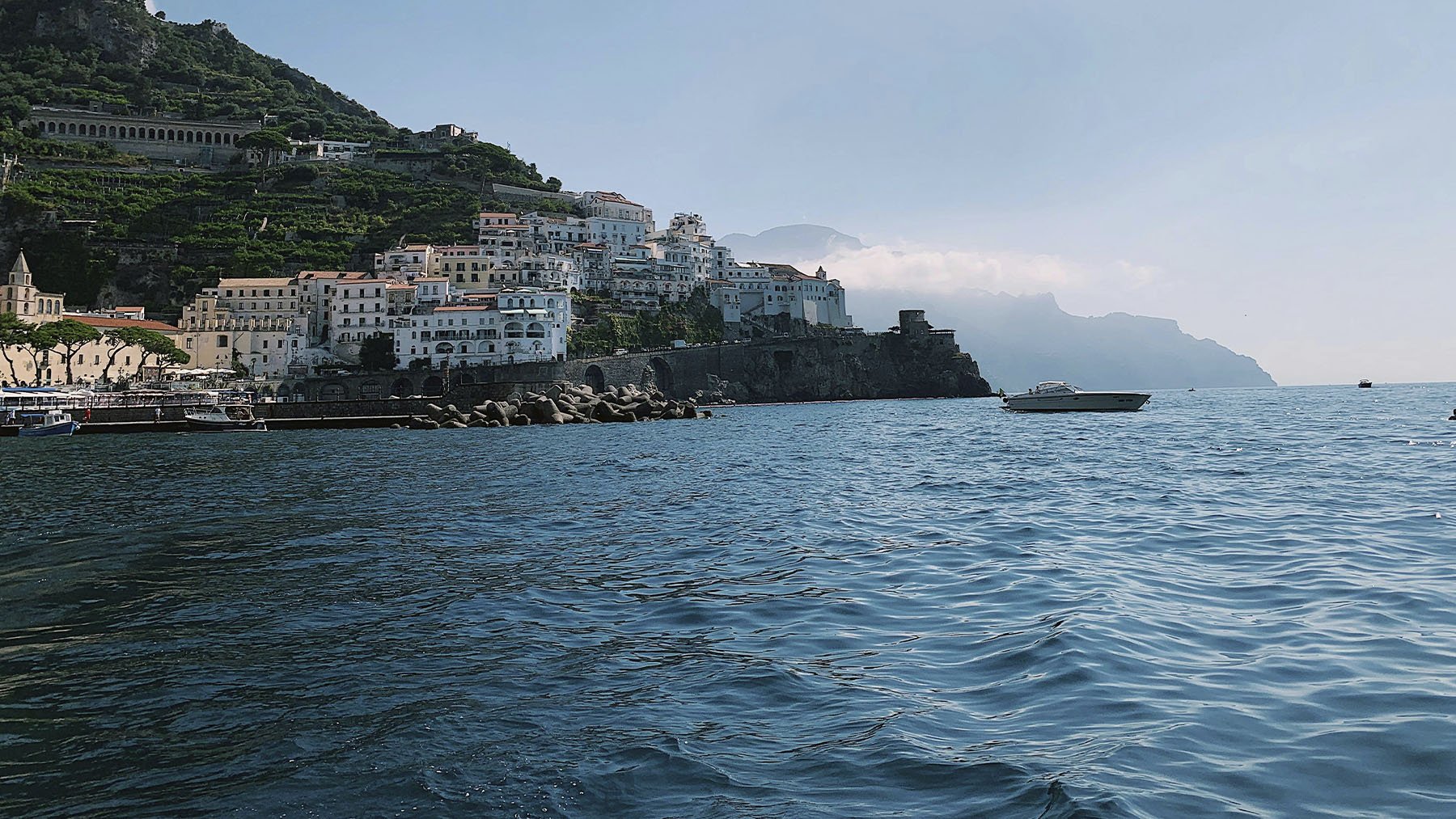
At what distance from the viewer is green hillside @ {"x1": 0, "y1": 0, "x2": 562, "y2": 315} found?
90250 mm

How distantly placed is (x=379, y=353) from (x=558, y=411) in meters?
31.4

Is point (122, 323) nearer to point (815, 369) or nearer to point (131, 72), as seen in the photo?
point (815, 369)

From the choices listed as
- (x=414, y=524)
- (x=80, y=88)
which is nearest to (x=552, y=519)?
(x=414, y=524)

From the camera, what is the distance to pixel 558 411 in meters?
59.6

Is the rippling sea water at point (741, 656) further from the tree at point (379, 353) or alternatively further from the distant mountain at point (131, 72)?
the distant mountain at point (131, 72)

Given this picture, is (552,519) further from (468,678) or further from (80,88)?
(80,88)

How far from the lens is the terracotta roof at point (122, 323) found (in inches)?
2739

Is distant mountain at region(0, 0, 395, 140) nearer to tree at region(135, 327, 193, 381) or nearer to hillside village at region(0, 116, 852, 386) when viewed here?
hillside village at region(0, 116, 852, 386)

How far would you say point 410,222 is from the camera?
348 feet

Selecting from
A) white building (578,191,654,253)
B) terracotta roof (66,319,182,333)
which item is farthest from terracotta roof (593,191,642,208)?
terracotta roof (66,319,182,333)

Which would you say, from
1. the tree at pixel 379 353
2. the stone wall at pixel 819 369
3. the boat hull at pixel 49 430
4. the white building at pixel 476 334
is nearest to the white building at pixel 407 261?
the tree at pixel 379 353

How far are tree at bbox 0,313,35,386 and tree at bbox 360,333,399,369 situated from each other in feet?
82.9

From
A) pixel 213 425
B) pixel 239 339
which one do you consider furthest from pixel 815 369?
pixel 213 425

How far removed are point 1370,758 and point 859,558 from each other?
699 cm
